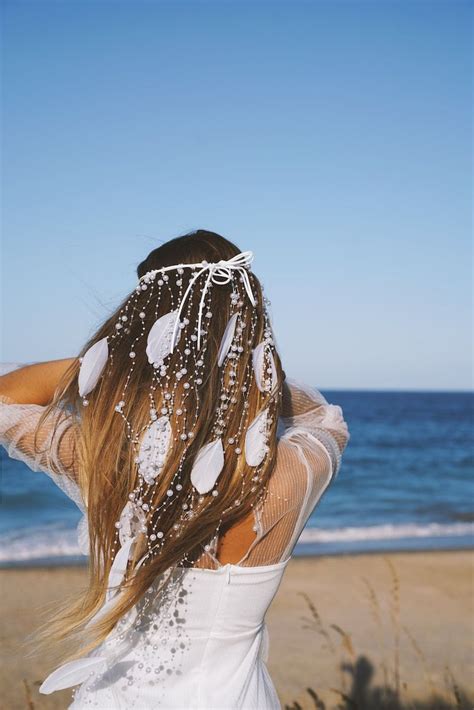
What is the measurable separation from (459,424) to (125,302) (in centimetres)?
3692

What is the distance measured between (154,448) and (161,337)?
247mm

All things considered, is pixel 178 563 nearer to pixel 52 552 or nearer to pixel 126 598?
pixel 126 598

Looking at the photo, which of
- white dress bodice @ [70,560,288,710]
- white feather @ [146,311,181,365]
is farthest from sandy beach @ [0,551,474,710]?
white feather @ [146,311,181,365]

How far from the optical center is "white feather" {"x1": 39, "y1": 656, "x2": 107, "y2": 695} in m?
1.77

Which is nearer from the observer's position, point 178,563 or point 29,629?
point 178,563

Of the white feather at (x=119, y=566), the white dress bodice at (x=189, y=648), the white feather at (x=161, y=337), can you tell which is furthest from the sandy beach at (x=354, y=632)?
the white feather at (x=161, y=337)

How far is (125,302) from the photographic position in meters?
1.89

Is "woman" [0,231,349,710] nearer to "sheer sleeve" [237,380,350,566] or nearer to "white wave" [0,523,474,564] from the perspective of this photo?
"sheer sleeve" [237,380,350,566]

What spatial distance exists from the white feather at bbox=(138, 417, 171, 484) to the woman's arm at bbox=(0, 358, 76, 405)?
0.35m

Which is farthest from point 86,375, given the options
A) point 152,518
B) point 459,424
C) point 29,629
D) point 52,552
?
point 459,424

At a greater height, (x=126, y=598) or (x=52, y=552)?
(x=126, y=598)

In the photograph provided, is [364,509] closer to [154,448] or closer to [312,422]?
[312,422]

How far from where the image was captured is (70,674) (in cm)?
179

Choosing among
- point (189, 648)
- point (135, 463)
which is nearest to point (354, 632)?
point (189, 648)
